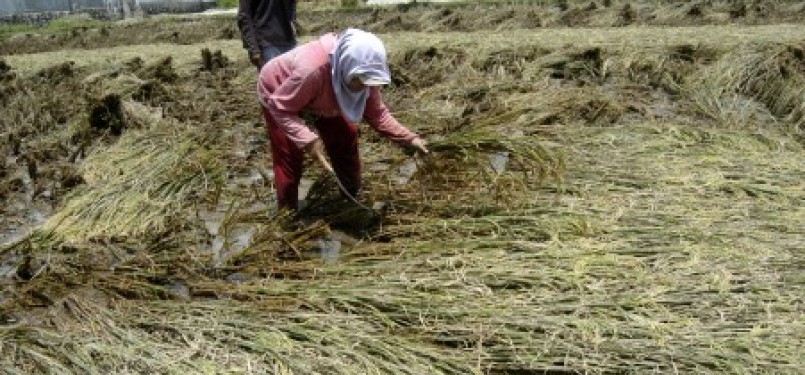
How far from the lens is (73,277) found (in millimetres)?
2969

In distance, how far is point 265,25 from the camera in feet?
14.3

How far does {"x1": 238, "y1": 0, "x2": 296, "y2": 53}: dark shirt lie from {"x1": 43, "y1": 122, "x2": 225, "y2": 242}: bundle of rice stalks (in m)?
0.73

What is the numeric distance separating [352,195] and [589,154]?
137cm

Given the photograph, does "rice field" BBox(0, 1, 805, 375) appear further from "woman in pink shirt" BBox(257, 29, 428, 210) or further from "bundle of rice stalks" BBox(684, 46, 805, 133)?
"woman in pink shirt" BBox(257, 29, 428, 210)

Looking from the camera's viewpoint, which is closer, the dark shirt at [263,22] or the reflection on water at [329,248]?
the reflection on water at [329,248]

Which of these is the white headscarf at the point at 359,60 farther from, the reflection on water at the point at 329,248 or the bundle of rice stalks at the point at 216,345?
the bundle of rice stalks at the point at 216,345

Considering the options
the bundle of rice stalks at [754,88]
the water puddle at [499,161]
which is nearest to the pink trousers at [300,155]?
the water puddle at [499,161]

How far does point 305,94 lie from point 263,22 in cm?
140

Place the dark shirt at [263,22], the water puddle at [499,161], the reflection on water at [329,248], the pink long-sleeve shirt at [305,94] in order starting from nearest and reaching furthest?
the pink long-sleeve shirt at [305,94] < the reflection on water at [329,248] < the water puddle at [499,161] < the dark shirt at [263,22]

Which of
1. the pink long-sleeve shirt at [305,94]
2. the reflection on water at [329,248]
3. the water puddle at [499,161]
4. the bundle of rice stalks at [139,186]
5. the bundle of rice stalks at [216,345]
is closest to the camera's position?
the bundle of rice stalks at [216,345]

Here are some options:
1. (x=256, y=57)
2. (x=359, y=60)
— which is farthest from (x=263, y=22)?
(x=359, y=60)

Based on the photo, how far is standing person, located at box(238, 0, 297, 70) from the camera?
14.2ft

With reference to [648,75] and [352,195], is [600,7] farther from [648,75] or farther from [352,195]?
[352,195]

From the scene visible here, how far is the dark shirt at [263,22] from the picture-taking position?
434 cm
